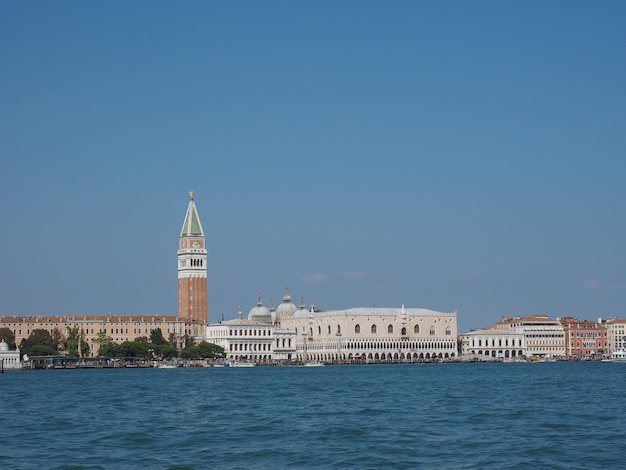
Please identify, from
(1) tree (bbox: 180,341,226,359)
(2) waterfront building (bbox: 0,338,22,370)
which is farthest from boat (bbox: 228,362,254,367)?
(2) waterfront building (bbox: 0,338,22,370)

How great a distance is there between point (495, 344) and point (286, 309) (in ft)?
85.6

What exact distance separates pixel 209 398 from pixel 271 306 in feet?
326

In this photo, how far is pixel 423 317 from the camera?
420 feet

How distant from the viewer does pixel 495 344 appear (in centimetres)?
13012

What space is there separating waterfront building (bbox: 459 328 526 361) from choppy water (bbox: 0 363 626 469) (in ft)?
272

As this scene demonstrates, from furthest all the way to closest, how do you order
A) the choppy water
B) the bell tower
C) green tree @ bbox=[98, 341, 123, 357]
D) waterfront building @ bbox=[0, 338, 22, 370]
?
the bell tower → green tree @ bbox=[98, 341, 123, 357] → waterfront building @ bbox=[0, 338, 22, 370] → the choppy water

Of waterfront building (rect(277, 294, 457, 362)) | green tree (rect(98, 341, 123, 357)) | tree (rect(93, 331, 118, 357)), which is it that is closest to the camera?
green tree (rect(98, 341, 123, 357))

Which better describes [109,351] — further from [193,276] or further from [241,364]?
[193,276]

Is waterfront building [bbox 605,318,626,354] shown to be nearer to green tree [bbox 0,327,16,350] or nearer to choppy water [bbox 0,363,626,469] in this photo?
green tree [bbox 0,327,16,350]

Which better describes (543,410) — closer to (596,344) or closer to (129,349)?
(129,349)

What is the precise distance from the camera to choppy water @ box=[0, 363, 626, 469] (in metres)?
24.0

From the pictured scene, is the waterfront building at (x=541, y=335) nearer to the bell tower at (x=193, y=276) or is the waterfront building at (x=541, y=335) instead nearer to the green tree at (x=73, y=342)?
the bell tower at (x=193, y=276)

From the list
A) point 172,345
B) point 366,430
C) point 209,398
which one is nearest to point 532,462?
point 366,430

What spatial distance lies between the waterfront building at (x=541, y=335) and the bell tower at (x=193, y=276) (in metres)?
36.1
